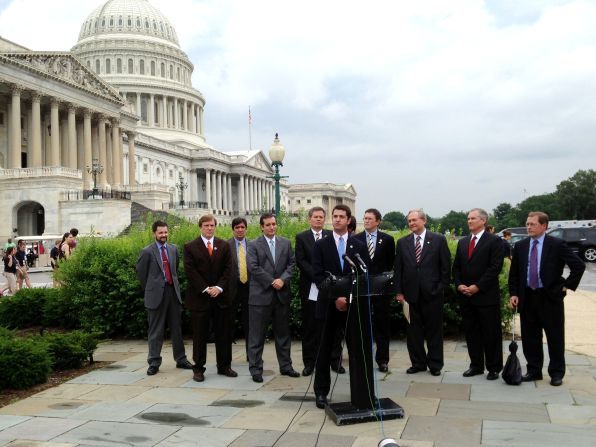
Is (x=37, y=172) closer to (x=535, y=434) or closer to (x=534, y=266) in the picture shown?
(x=534, y=266)

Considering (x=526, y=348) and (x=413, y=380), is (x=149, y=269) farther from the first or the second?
(x=526, y=348)

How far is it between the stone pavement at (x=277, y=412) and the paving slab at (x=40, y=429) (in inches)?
0.4

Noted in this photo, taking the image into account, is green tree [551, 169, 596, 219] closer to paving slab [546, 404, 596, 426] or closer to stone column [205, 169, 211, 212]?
stone column [205, 169, 211, 212]

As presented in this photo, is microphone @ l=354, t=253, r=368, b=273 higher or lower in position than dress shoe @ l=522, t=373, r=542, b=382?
higher

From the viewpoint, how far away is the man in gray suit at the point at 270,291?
30.5 ft

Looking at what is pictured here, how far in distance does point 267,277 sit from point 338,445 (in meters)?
3.57

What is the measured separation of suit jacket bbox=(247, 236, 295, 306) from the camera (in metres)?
9.34

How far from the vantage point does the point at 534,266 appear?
28.3ft

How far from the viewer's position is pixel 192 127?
116m

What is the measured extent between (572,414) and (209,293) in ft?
15.7

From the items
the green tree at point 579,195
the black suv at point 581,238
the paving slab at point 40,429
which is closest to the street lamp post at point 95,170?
the black suv at point 581,238

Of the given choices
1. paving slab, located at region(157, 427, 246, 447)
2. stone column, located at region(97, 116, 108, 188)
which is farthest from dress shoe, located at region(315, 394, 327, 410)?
stone column, located at region(97, 116, 108, 188)

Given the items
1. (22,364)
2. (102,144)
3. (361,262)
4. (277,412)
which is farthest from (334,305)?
(102,144)

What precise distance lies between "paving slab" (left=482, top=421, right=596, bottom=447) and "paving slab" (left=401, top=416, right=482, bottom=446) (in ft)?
0.35
